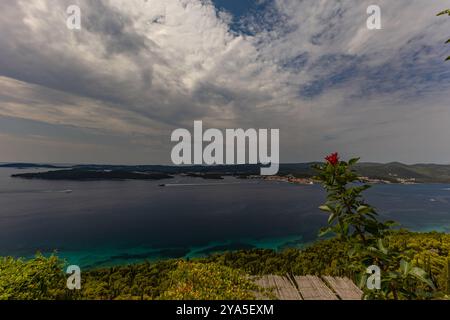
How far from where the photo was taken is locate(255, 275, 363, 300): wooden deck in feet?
23.2

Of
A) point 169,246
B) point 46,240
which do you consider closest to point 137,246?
point 169,246

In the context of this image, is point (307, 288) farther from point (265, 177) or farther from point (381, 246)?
point (265, 177)

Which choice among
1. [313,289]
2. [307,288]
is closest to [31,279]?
[307,288]

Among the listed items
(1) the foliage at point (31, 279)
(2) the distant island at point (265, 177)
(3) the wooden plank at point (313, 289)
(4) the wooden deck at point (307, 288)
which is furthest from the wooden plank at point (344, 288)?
(2) the distant island at point (265, 177)

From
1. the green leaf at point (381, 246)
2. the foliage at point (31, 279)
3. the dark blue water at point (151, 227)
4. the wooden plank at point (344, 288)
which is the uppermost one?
the green leaf at point (381, 246)

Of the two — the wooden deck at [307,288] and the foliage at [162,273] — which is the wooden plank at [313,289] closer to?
the wooden deck at [307,288]

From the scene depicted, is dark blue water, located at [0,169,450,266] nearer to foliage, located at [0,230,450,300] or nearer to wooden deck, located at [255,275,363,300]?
foliage, located at [0,230,450,300]

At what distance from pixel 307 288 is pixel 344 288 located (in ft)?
4.40

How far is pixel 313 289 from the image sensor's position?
7.61 m

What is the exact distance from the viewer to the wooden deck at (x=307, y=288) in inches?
279

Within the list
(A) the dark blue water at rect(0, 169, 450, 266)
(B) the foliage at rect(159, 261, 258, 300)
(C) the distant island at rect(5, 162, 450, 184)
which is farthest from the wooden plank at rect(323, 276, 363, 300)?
(C) the distant island at rect(5, 162, 450, 184)
